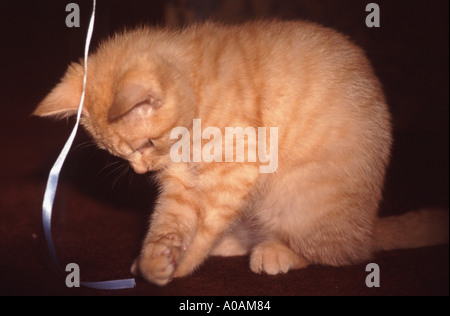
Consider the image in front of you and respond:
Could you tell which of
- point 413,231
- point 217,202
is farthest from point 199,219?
point 413,231

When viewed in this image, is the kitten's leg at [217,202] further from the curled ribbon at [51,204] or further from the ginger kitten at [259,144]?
the curled ribbon at [51,204]

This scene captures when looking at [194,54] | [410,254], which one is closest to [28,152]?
[194,54]

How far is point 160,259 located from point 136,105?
377mm

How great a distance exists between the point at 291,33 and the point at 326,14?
140 centimetres

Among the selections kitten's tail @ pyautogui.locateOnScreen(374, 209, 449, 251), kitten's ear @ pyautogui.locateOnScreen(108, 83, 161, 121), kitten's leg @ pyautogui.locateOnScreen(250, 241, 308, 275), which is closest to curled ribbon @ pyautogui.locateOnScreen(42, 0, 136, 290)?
kitten's ear @ pyautogui.locateOnScreen(108, 83, 161, 121)

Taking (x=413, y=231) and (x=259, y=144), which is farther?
(x=413, y=231)

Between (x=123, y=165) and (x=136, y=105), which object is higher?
(x=136, y=105)

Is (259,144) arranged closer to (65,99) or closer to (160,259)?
(160,259)

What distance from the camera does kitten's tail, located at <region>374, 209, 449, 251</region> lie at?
4.53 feet

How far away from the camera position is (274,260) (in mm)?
1280

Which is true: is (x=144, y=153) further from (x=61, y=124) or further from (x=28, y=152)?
(x=61, y=124)

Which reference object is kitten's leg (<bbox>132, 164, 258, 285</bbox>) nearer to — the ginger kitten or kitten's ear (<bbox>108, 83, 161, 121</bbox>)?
the ginger kitten

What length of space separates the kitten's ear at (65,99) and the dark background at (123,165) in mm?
202

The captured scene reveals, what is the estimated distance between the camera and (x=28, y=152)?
1990 millimetres
